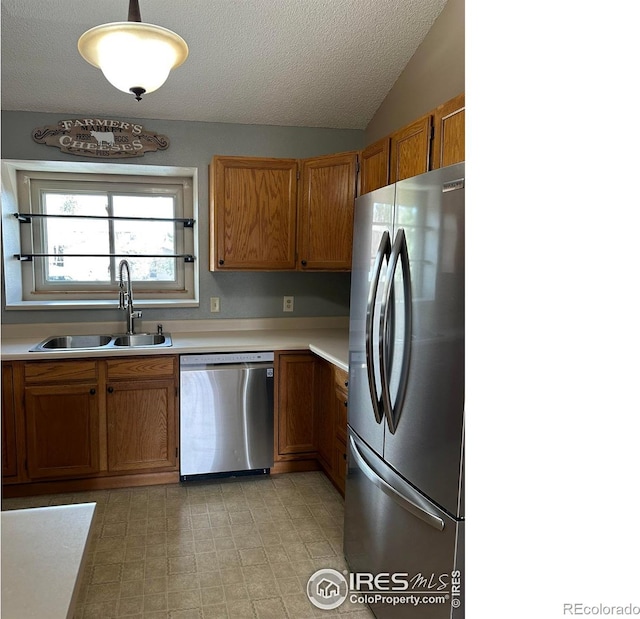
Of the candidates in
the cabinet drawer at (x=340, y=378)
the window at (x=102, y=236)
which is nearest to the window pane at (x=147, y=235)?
the window at (x=102, y=236)

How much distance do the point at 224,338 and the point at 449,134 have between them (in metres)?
1.92

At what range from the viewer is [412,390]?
166 centimetres

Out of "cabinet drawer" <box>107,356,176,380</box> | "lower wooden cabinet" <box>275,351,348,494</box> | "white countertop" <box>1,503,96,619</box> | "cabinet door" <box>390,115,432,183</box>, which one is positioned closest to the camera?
"white countertop" <box>1,503,96,619</box>

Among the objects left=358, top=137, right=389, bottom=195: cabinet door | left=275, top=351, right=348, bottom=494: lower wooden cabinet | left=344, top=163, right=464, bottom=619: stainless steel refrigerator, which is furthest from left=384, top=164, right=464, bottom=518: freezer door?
left=275, top=351, right=348, bottom=494: lower wooden cabinet

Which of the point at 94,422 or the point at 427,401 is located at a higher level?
the point at 427,401

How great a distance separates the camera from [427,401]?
5.19 feet

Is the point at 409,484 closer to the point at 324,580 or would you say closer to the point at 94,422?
the point at 324,580

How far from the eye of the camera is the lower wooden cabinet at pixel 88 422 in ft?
9.28

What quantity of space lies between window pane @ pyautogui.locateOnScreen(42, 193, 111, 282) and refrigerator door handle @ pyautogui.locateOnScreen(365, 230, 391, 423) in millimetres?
2350

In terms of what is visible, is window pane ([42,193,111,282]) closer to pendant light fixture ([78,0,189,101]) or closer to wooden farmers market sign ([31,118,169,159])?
wooden farmers market sign ([31,118,169,159])

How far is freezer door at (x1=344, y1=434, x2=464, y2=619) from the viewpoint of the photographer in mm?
1506
